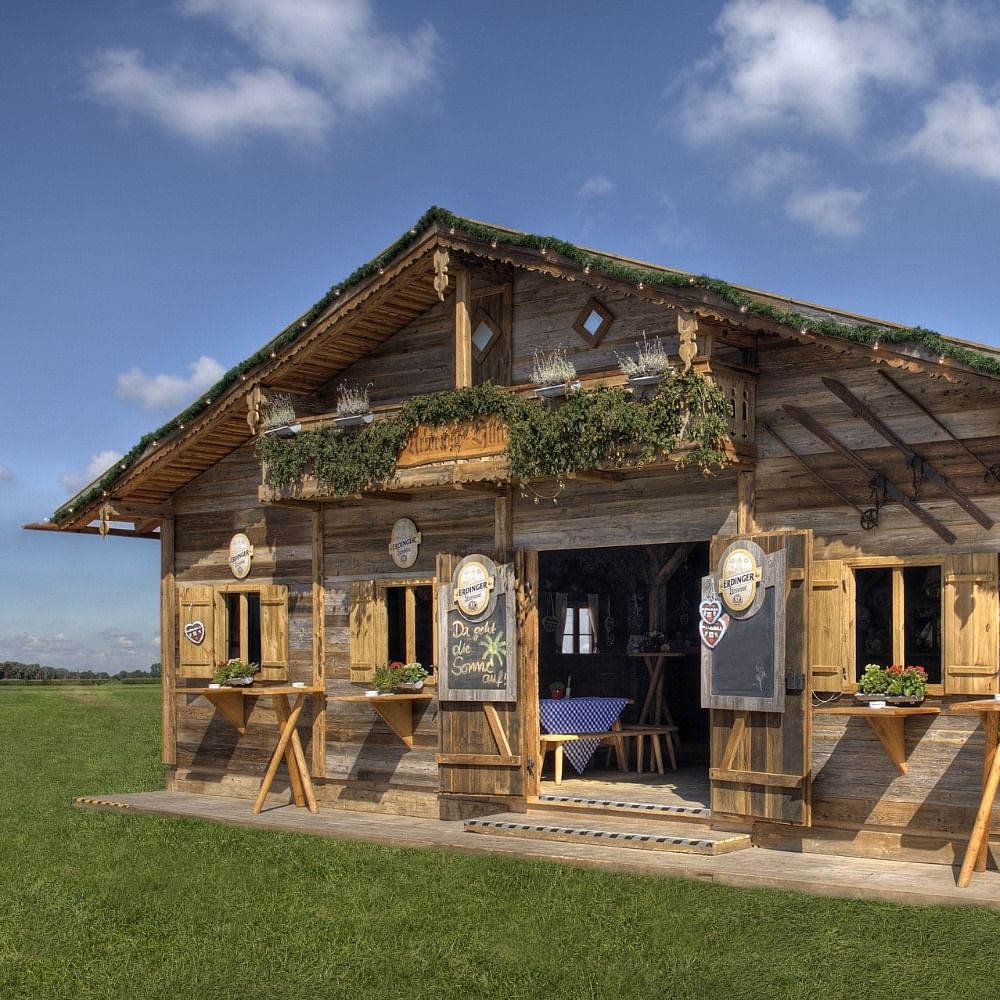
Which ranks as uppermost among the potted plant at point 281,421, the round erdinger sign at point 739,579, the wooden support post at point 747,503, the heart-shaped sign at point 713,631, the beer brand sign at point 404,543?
the potted plant at point 281,421

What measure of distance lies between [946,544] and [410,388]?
22.9 ft

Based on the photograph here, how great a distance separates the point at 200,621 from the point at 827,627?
8779 mm

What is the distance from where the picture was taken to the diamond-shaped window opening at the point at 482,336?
15.7 meters

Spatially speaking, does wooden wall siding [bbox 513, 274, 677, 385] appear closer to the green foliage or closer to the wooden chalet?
the wooden chalet

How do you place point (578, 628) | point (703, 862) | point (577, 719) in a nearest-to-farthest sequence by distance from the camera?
point (703, 862) < point (577, 719) < point (578, 628)

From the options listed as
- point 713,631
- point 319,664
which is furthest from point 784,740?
point 319,664

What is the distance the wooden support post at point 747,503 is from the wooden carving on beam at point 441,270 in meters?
3.89

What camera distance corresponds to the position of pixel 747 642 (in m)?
12.6

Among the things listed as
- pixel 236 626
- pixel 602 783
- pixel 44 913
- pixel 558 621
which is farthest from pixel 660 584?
pixel 44 913

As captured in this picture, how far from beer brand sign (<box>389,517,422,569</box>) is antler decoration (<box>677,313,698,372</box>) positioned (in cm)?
454

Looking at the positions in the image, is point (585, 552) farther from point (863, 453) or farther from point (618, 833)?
point (863, 453)

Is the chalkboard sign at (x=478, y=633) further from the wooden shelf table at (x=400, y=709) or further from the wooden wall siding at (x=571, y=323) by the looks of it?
the wooden wall siding at (x=571, y=323)

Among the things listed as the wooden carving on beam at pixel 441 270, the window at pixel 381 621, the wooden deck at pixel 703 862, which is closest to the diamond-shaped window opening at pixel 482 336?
the wooden carving on beam at pixel 441 270

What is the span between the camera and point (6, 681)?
4959 cm
